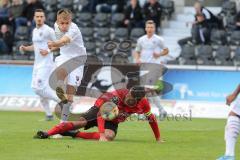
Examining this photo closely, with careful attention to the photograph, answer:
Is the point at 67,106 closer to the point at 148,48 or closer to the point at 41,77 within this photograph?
the point at 41,77

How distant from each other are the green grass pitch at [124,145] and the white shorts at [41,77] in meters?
1.49

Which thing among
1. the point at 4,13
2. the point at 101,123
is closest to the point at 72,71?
the point at 101,123

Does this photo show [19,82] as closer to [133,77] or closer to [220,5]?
[133,77]

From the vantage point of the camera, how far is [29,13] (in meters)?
28.7

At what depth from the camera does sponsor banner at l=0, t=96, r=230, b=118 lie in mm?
22547

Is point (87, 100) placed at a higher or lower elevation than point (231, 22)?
lower

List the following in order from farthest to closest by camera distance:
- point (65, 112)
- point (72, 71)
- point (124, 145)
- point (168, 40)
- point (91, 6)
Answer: point (91, 6)
point (168, 40)
point (72, 71)
point (65, 112)
point (124, 145)

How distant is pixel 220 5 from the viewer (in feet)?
95.6

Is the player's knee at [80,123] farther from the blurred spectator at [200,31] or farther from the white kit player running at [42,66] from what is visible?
the blurred spectator at [200,31]

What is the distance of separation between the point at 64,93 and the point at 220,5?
46.7 feet

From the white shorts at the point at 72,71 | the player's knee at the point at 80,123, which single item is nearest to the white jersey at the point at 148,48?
the white shorts at the point at 72,71

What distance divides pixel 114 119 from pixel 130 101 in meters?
0.60

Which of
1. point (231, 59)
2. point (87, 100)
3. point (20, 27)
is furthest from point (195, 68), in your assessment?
point (20, 27)

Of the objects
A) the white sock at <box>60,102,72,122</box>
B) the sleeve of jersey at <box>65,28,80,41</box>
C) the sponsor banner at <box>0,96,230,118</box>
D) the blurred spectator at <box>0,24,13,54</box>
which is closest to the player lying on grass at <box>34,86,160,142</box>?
the white sock at <box>60,102,72,122</box>
